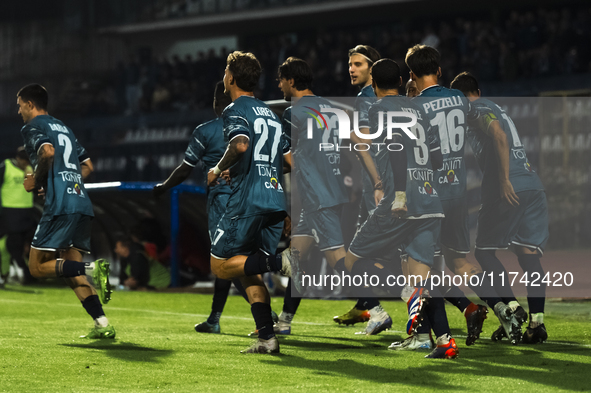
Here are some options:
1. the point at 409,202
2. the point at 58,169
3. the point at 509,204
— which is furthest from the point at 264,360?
the point at 58,169

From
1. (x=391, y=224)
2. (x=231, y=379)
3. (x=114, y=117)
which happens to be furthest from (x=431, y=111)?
(x=114, y=117)

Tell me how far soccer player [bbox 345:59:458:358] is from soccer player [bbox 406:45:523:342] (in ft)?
0.44

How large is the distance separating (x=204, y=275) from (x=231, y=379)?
23.8 ft

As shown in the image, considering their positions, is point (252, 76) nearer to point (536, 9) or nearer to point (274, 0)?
point (536, 9)

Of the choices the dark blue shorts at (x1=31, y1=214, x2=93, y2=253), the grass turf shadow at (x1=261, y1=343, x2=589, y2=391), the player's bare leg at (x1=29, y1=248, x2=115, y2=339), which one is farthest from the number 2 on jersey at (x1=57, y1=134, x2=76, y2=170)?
the grass turf shadow at (x1=261, y1=343, x2=589, y2=391)

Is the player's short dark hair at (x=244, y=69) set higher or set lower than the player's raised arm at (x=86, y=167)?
higher

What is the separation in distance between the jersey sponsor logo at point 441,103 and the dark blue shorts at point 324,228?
4.42ft

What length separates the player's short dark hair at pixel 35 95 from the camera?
6094mm

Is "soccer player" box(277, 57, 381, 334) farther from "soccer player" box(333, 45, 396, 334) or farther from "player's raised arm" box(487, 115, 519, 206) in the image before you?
"player's raised arm" box(487, 115, 519, 206)

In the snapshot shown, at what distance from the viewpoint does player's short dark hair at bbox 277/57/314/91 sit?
19.8ft

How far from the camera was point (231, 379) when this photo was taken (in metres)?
4.26

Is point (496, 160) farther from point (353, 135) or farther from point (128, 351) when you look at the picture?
point (128, 351)

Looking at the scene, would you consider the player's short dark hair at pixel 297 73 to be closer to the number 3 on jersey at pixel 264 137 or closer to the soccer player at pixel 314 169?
the soccer player at pixel 314 169

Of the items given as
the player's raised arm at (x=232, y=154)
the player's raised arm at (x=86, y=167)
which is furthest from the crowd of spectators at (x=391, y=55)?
the player's raised arm at (x=232, y=154)
